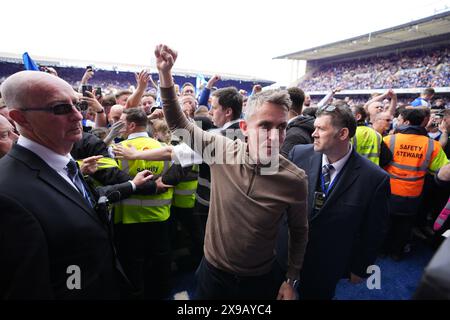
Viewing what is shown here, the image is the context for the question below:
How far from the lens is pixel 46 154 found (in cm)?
133

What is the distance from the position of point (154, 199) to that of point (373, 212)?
6.85ft

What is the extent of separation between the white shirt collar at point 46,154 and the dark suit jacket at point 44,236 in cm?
4

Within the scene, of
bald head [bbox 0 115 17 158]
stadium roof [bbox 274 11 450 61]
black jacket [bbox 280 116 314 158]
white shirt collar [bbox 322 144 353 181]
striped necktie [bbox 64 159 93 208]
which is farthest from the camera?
stadium roof [bbox 274 11 450 61]

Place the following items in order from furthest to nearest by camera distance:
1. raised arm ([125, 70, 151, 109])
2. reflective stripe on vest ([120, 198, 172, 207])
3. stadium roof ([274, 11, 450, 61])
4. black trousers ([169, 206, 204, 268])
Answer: stadium roof ([274, 11, 450, 61])
black trousers ([169, 206, 204, 268])
raised arm ([125, 70, 151, 109])
reflective stripe on vest ([120, 198, 172, 207])

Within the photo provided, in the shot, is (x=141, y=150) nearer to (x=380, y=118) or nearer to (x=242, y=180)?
(x=242, y=180)

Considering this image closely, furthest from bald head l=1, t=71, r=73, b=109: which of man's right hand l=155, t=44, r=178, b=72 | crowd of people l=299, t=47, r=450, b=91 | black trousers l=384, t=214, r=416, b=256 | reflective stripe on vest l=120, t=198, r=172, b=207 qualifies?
crowd of people l=299, t=47, r=450, b=91

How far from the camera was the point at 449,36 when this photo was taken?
73.4 feet

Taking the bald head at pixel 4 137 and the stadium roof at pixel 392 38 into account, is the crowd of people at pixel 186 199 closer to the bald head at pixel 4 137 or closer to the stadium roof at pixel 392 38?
the bald head at pixel 4 137

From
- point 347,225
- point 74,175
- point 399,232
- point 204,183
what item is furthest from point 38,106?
point 399,232

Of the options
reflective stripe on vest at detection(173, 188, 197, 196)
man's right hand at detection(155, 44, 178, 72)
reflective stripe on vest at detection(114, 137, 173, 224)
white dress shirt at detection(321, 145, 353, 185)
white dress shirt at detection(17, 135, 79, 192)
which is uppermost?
man's right hand at detection(155, 44, 178, 72)

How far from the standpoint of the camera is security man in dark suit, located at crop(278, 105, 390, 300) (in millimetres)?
2002

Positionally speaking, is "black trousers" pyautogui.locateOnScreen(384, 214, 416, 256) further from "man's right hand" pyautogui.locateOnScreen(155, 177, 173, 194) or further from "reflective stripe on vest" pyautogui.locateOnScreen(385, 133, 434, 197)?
"man's right hand" pyautogui.locateOnScreen(155, 177, 173, 194)
